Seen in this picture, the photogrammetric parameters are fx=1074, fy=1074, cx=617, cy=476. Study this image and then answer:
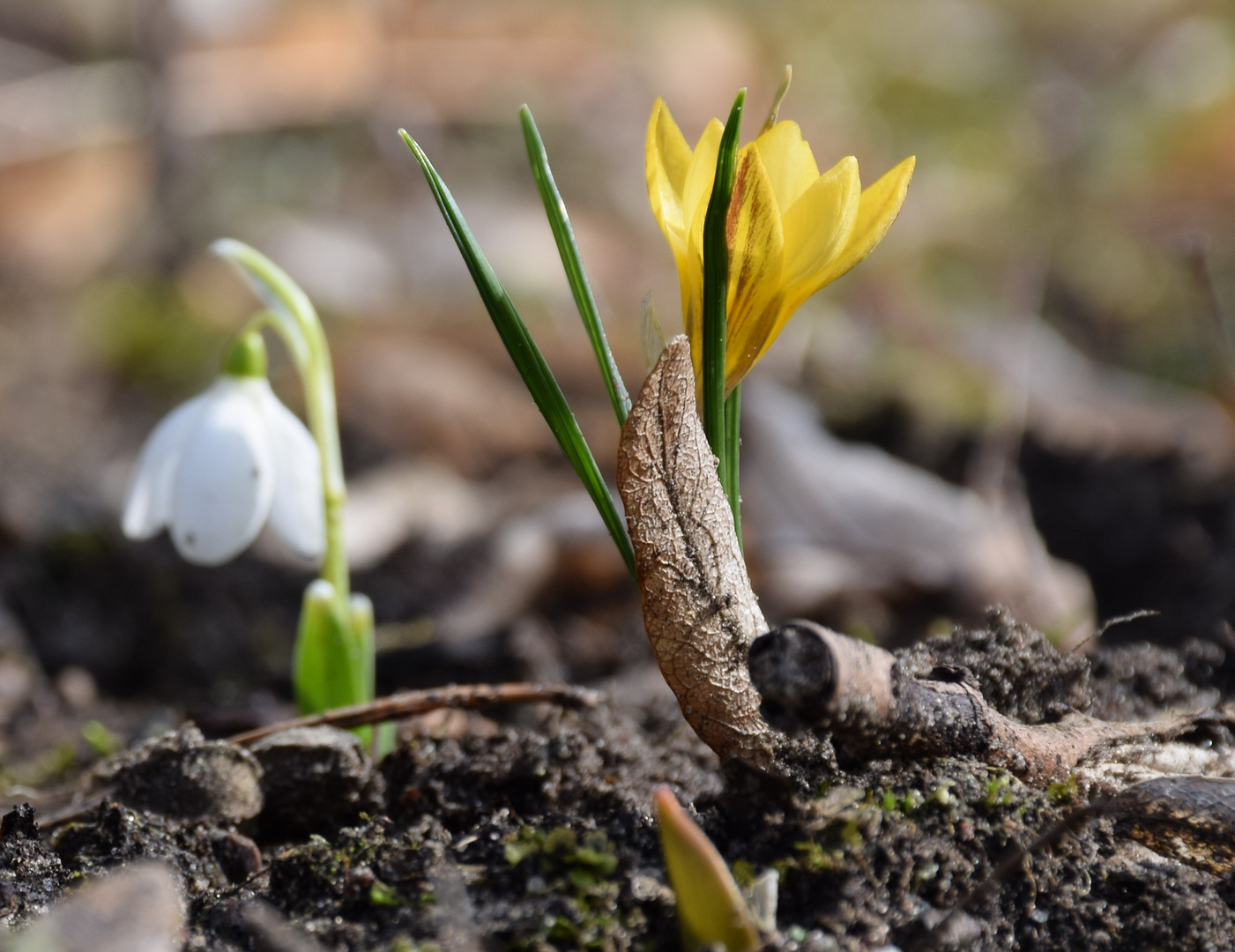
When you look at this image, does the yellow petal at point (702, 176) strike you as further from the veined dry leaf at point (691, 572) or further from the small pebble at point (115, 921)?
the small pebble at point (115, 921)

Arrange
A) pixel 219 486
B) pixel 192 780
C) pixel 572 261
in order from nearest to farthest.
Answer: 1. pixel 572 261
2. pixel 192 780
3. pixel 219 486

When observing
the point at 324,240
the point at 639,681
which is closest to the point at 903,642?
the point at 639,681

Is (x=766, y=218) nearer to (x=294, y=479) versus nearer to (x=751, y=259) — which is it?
(x=751, y=259)

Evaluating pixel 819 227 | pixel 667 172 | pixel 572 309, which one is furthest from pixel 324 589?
pixel 572 309

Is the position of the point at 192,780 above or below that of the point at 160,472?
below

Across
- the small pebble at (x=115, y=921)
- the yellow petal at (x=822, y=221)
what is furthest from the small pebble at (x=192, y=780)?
the yellow petal at (x=822, y=221)

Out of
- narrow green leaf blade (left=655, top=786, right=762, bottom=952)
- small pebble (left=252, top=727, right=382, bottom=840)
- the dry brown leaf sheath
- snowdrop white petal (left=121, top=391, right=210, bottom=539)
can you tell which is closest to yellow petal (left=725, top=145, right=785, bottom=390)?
the dry brown leaf sheath
